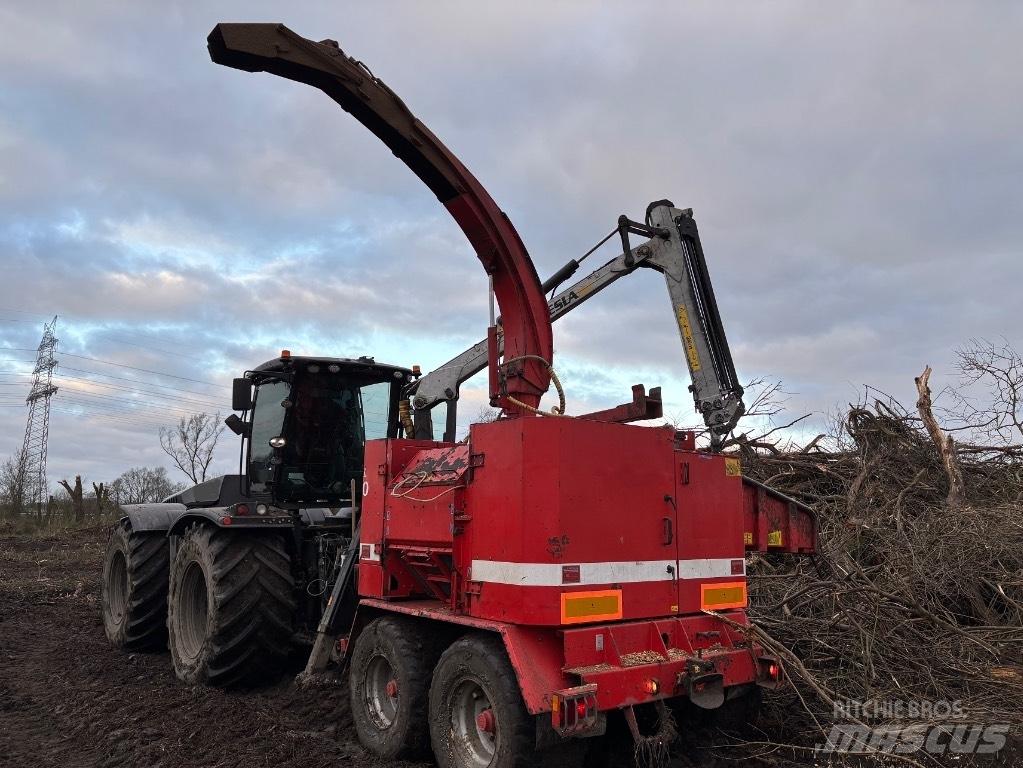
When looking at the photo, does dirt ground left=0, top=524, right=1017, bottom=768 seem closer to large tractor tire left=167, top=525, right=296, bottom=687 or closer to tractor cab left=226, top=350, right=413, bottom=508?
large tractor tire left=167, top=525, right=296, bottom=687

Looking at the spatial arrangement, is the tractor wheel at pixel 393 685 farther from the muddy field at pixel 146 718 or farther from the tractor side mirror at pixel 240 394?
the tractor side mirror at pixel 240 394

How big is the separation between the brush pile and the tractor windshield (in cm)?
378

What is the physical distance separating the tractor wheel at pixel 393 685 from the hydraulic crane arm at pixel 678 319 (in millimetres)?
2282

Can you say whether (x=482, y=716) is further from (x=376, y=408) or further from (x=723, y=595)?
(x=376, y=408)

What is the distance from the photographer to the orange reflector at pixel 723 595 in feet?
14.9

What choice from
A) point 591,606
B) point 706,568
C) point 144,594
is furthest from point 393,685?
point 144,594

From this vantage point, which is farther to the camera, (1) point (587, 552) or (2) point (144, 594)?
(2) point (144, 594)

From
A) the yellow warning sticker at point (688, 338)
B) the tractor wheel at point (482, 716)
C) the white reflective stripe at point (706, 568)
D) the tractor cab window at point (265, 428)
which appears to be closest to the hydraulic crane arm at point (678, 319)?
the yellow warning sticker at point (688, 338)

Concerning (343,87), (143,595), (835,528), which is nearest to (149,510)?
(143,595)

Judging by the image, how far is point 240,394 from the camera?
6.93m

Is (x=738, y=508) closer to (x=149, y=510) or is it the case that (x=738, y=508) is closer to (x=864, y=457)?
(x=864, y=457)

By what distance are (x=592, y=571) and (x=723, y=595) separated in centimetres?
111

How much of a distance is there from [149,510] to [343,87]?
5.36m

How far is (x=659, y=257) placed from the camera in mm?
6770
